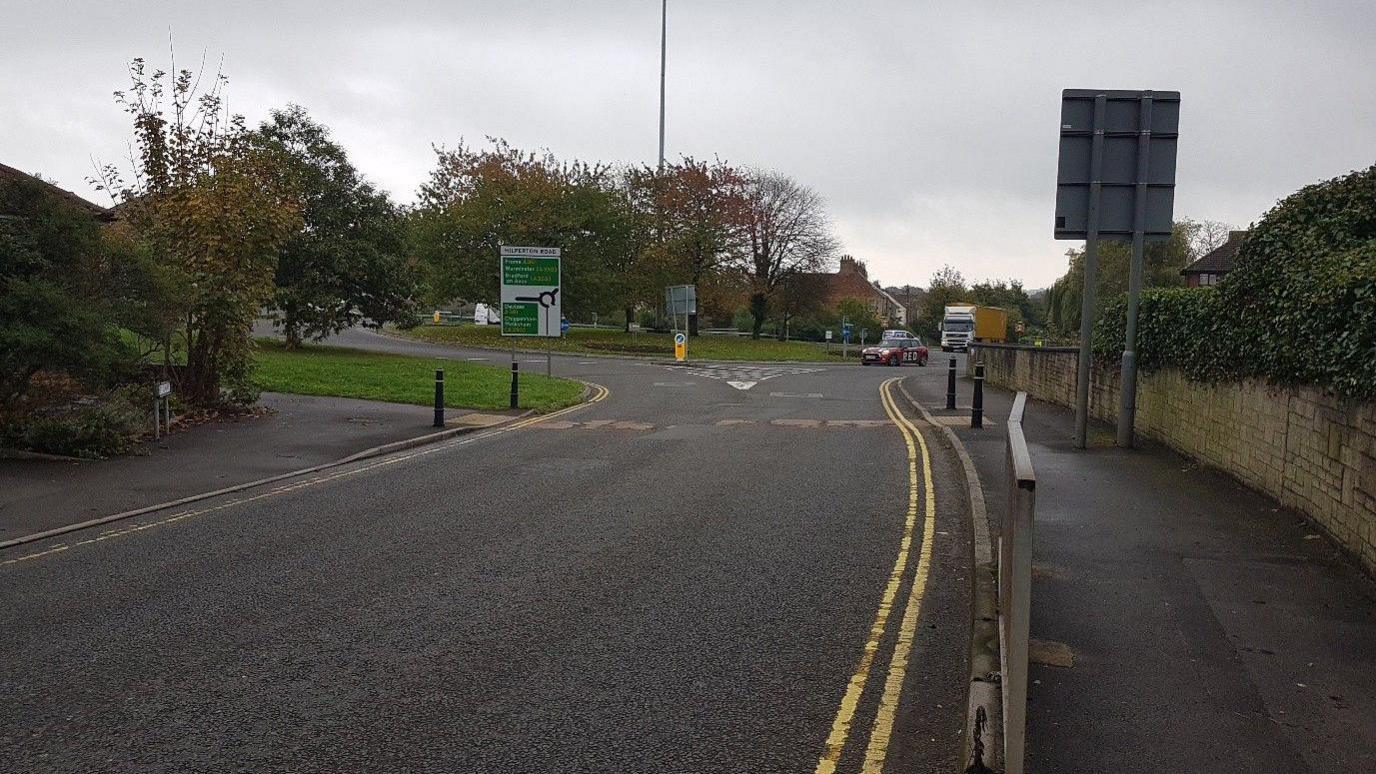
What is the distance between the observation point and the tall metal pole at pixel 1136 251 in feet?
44.8

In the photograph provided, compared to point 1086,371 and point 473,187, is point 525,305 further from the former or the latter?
point 473,187

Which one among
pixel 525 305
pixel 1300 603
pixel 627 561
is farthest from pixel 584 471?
pixel 525 305

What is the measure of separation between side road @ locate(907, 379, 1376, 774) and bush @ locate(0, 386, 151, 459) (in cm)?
1051

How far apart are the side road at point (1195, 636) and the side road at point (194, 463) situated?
27.3ft

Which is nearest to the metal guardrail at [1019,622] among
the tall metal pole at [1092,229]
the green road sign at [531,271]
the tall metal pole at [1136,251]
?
the tall metal pole at [1092,229]

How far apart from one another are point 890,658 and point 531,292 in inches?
742

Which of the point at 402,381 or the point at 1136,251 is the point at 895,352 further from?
the point at 1136,251

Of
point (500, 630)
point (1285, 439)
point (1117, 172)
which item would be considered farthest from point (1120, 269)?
point (500, 630)

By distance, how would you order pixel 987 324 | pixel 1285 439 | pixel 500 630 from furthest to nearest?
pixel 987 324, pixel 1285 439, pixel 500 630

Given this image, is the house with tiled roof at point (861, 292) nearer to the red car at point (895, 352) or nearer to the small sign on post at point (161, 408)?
the red car at point (895, 352)

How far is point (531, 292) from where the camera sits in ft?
78.0

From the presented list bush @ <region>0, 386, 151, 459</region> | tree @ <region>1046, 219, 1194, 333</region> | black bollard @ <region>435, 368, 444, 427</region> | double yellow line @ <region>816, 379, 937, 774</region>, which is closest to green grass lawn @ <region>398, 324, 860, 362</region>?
tree @ <region>1046, 219, 1194, 333</region>

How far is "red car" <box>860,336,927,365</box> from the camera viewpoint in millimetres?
49250

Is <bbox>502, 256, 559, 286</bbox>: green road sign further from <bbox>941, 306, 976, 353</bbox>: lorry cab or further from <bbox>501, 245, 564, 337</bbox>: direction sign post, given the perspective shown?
<bbox>941, 306, 976, 353</bbox>: lorry cab
